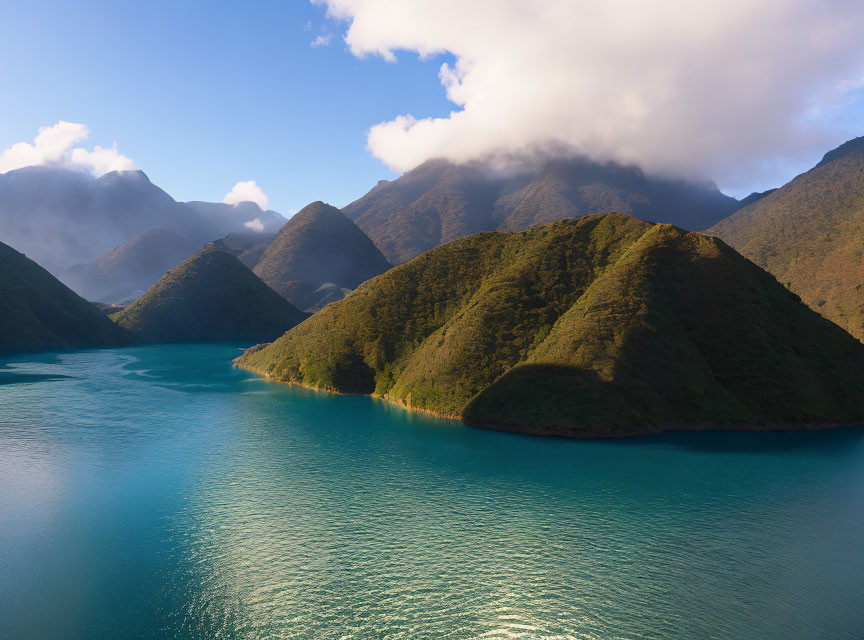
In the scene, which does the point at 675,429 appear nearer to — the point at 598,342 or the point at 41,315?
the point at 598,342

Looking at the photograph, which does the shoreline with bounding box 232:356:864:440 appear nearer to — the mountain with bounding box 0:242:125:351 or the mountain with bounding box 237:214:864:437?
the mountain with bounding box 237:214:864:437

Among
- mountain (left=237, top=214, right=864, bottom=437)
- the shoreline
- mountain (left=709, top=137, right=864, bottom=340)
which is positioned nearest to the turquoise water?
the shoreline

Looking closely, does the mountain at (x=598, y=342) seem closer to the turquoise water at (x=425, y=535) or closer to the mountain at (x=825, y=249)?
the turquoise water at (x=425, y=535)

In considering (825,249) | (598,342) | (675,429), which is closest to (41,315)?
(598,342)

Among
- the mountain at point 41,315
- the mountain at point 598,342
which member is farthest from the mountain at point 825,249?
the mountain at point 41,315

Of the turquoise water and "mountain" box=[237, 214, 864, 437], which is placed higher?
"mountain" box=[237, 214, 864, 437]

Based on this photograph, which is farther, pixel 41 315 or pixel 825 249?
pixel 41 315
